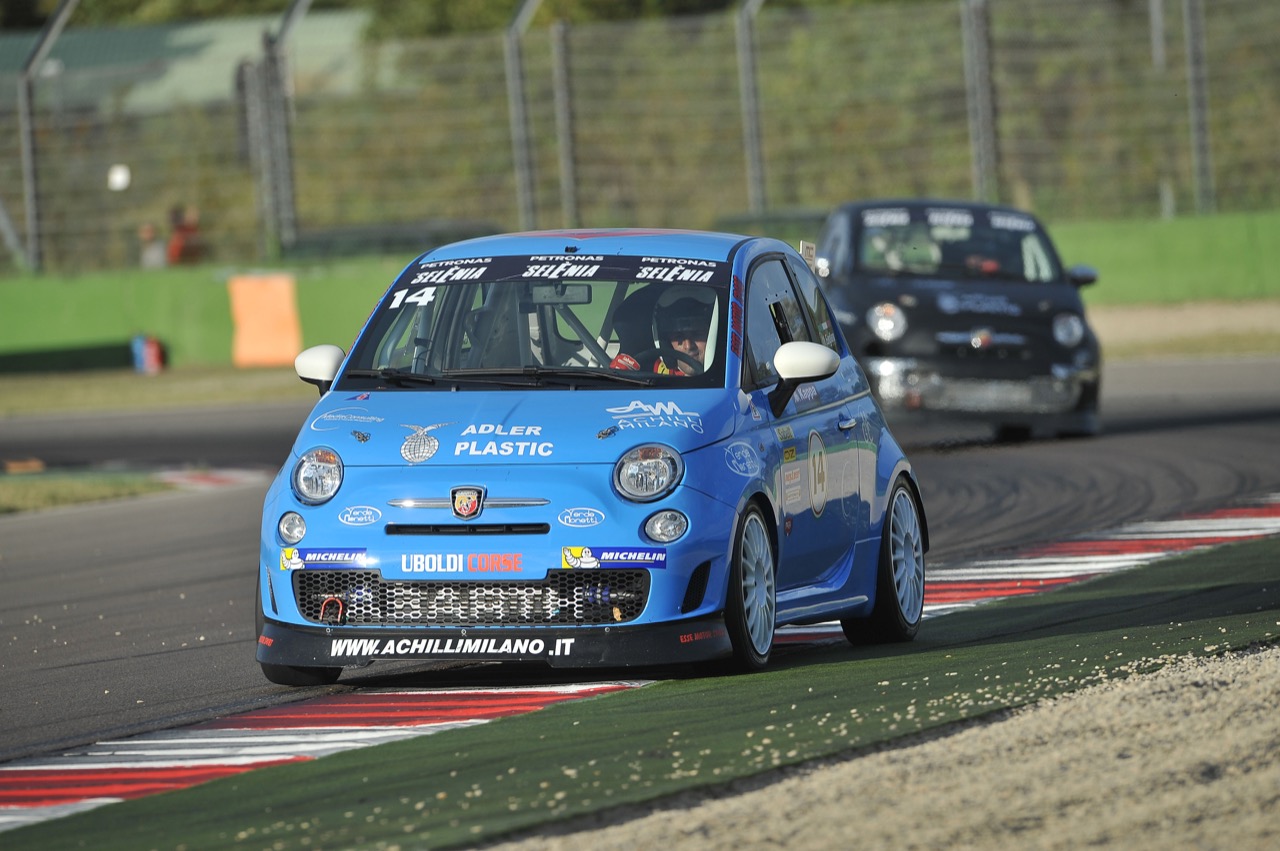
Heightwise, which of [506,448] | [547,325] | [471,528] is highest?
[547,325]

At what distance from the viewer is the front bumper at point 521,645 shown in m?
7.73

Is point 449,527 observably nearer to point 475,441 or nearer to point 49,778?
point 475,441

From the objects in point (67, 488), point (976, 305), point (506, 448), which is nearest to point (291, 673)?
point (506, 448)

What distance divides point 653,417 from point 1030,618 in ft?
7.83

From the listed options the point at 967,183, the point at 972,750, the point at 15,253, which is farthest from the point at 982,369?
the point at 15,253

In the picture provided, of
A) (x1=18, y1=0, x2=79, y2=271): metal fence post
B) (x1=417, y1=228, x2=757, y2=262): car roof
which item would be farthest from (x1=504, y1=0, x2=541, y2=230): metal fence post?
(x1=417, y1=228, x2=757, y2=262): car roof

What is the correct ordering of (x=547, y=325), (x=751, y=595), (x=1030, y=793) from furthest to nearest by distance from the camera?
(x=547, y=325)
(x=751, y=595)
(x=1030, y=793)

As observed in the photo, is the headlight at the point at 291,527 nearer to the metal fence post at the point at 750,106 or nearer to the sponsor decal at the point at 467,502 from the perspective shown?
the sponsor decal at the point at 467,502

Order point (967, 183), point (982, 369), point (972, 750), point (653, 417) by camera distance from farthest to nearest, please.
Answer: point (967, 183) → point (982, 369) → point (653, 417) → point (972, 750)

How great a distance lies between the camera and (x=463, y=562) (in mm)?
7766

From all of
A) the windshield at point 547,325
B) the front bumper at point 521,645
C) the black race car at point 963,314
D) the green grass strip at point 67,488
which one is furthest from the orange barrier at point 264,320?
the front bumper at point 521,645

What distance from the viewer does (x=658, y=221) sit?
33219mm

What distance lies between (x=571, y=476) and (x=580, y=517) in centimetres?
15

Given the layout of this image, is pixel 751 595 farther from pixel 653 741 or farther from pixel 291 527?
pixel 291 527
